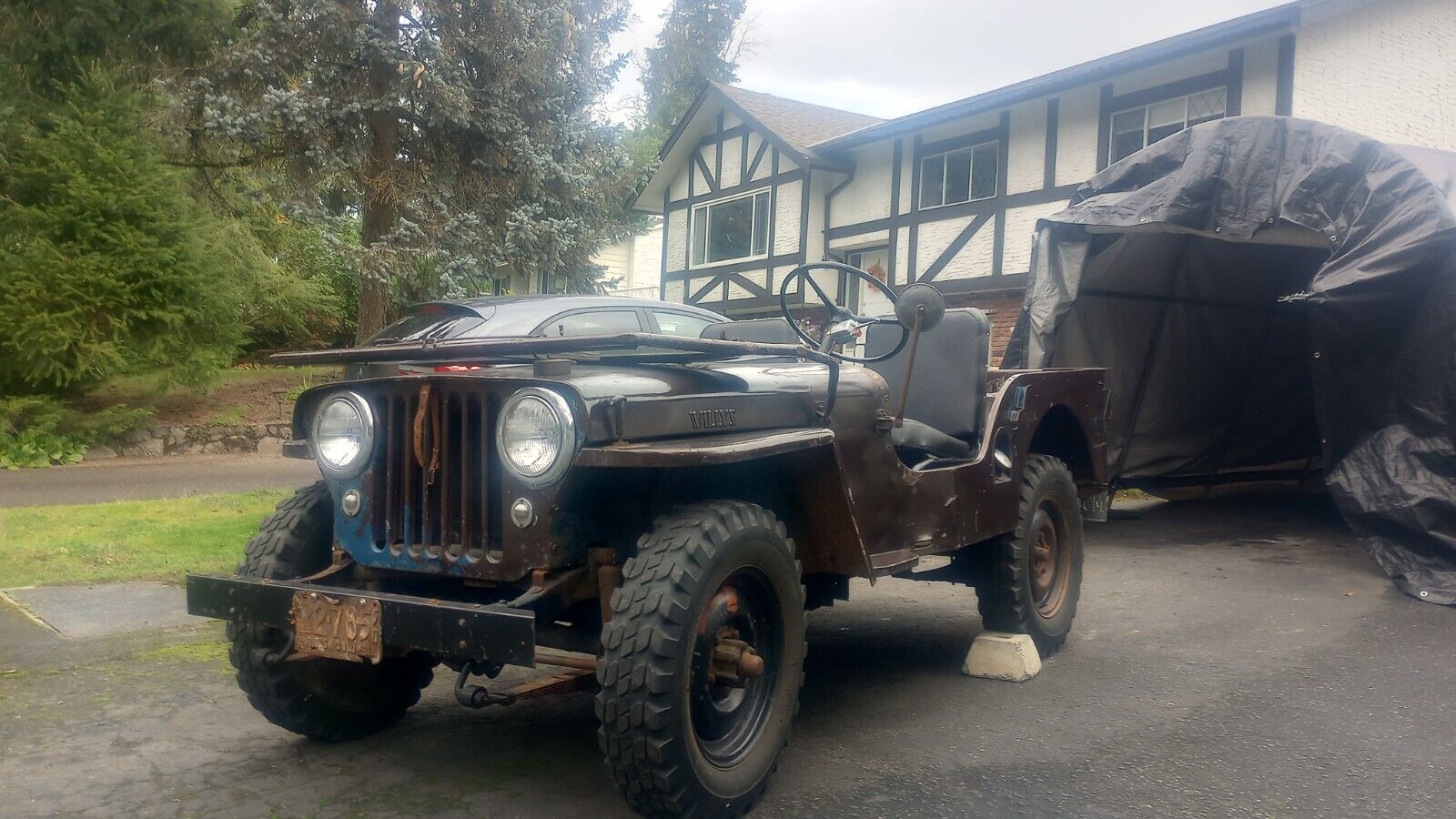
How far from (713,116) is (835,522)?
19539 mm

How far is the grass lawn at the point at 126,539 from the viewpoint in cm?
685

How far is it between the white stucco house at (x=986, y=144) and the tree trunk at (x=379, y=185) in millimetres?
7875

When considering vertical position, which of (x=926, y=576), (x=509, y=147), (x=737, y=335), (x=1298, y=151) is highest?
(x=509, y=147)

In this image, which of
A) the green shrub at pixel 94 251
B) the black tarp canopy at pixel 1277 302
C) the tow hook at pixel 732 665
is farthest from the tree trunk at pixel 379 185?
the tow hook at pixel 732 665

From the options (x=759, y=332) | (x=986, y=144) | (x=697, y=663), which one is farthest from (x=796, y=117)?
(x=697, y=663)

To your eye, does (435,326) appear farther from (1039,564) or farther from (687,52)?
(687,52)

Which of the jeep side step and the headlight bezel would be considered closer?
the headlight bezel

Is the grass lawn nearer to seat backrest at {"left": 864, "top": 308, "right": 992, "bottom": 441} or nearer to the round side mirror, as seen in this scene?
seat backrest at {"left": 864, "top": 308, "right": 992, "bottom": 441}

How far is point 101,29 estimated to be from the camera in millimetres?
14461

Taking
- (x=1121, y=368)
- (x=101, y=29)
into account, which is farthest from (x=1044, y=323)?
(x=101, y=29)

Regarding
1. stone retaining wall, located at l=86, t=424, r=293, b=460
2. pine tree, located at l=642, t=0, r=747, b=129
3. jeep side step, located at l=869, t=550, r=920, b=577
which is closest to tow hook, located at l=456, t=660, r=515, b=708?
jeep side step, located at l=869, t=550, r=920, b=577

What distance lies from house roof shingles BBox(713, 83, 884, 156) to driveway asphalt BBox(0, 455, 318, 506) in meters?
10.6

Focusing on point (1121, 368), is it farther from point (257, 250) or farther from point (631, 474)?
point (257, 250)

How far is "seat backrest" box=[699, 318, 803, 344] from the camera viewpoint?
5.09 meters
